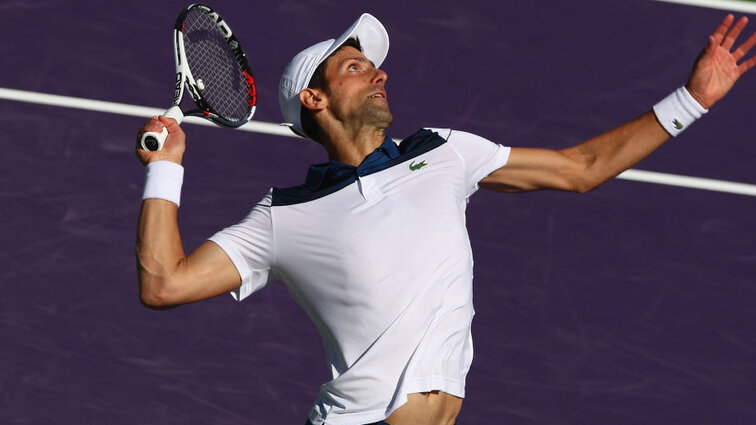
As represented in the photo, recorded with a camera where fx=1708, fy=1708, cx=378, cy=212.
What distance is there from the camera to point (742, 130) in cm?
816

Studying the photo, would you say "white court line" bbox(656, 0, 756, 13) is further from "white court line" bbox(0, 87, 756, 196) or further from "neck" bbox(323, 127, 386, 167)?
"neck" bbox(323, 127, 386, 167)

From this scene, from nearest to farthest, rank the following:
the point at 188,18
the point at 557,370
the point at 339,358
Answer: the point at 339,358, the point at 188,18, the point at 557,370

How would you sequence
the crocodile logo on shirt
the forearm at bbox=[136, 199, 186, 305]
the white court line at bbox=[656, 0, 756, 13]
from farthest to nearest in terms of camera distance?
the white court line at bbox=[656, 0, 756, 13] → the crocodile logo on shirt → the forearm at bbox=[136, 199, 186, 305]

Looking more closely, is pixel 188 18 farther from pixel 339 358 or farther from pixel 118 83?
pixel 339 358

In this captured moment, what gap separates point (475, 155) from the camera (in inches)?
246

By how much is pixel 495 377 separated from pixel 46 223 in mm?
2271

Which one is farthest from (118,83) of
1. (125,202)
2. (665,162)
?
(665,162)

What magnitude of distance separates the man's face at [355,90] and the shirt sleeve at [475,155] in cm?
24

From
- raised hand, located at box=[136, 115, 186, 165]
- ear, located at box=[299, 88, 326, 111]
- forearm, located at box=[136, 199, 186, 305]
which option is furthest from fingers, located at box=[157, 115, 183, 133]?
ear, located at box=[299, 88, 326, 111]

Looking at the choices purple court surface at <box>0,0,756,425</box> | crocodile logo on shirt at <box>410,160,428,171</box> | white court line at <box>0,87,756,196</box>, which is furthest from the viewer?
white court line at <box>0,87,756,196</box>

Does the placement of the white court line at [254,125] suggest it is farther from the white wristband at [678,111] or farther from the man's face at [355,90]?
the white wristband at [678,111]

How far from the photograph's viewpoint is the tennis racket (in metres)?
6.66

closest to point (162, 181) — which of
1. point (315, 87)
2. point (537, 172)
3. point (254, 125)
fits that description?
point (315, 87)

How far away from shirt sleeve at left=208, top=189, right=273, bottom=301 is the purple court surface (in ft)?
6.28
